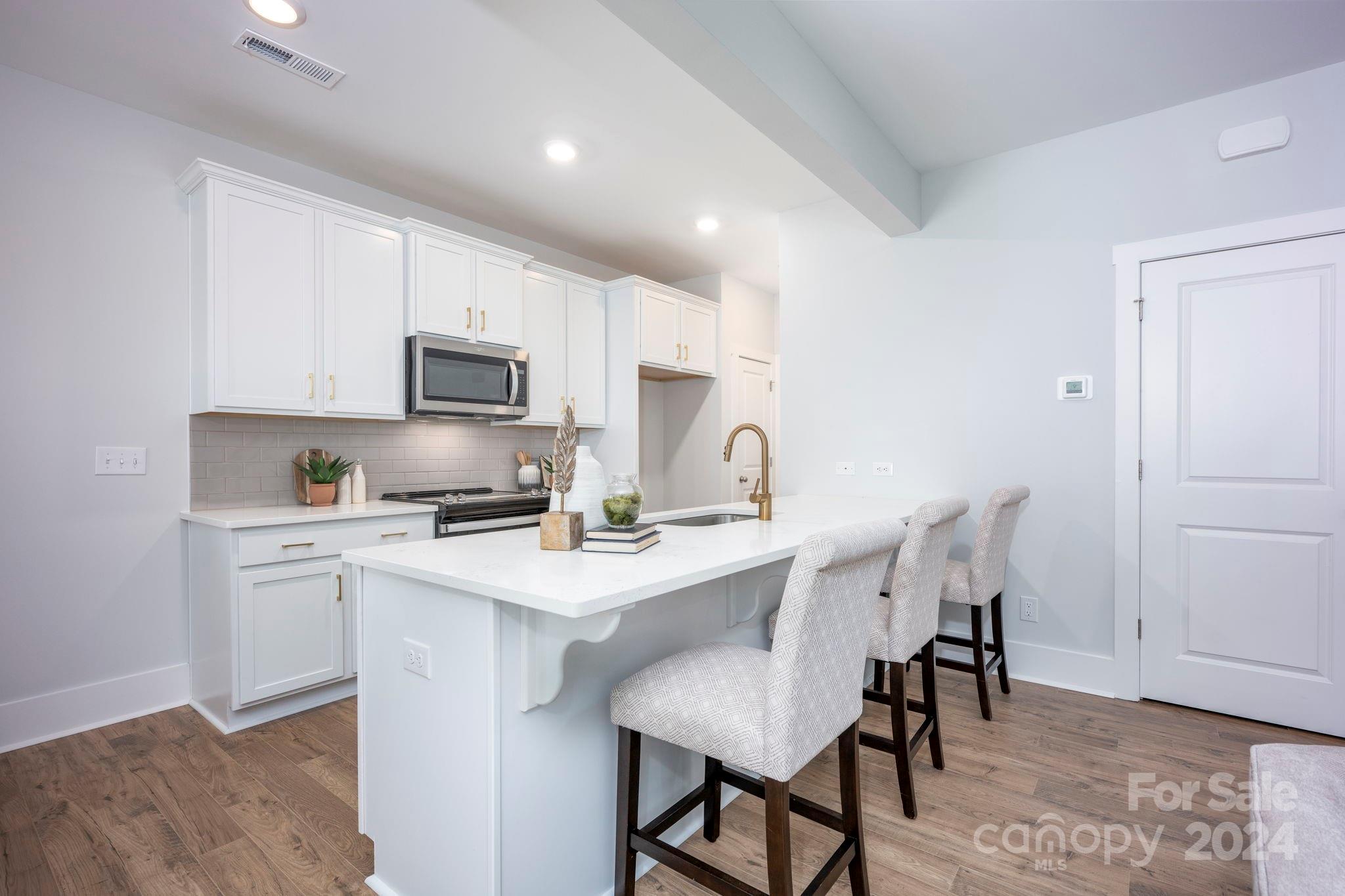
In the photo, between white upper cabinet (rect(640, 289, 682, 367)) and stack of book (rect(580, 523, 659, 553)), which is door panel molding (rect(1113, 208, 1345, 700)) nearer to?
stack of book (rect(580, 523, 659, 553))

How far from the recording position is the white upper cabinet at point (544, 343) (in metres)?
4.00

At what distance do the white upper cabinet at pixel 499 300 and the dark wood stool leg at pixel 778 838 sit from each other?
9.93 ft

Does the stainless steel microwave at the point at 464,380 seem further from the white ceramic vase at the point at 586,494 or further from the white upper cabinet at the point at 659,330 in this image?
the white ceramic vase at the point at 586,494

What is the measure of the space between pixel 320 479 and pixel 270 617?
725 millimetres

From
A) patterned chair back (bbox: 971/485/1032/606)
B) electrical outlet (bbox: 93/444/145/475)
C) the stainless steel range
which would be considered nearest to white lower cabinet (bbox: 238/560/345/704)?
the stainless steel range

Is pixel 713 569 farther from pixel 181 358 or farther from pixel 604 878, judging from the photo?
pixel 181 358

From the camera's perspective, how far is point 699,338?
502 centimetres

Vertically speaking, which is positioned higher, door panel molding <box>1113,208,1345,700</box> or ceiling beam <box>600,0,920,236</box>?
ceiling beam <box>600,0,920,236</box>

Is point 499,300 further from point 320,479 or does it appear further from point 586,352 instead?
point 320,479

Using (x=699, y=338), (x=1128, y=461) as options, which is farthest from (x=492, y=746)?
(x=699, y=338)

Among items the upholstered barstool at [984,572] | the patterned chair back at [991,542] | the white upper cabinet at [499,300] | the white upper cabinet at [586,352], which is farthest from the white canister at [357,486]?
the patterned chair back at [991,542]

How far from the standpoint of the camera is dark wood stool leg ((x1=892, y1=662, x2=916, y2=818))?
1.90m

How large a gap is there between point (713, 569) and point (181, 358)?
111 inches

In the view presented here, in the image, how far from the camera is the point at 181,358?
2.86 metres
